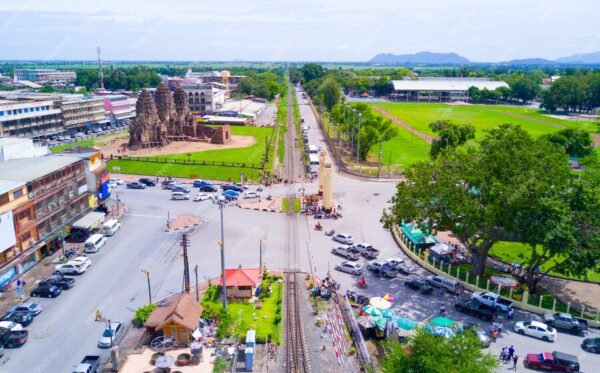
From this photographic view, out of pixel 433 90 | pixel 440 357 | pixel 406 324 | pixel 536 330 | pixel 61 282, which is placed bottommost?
pixel 536 330

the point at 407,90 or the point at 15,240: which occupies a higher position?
the point at 407,90

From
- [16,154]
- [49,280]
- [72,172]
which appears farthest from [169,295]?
[16,154]

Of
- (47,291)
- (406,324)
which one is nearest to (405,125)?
(406,324)

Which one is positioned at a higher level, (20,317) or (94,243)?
(94,243)

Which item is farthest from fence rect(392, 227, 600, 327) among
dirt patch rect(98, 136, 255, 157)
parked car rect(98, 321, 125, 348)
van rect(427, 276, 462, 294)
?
dirt patch rect(98, 136, 255, 157)

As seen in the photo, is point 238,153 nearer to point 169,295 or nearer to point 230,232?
point 230,232

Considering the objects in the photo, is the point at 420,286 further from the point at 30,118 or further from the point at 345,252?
the point at 30,118
